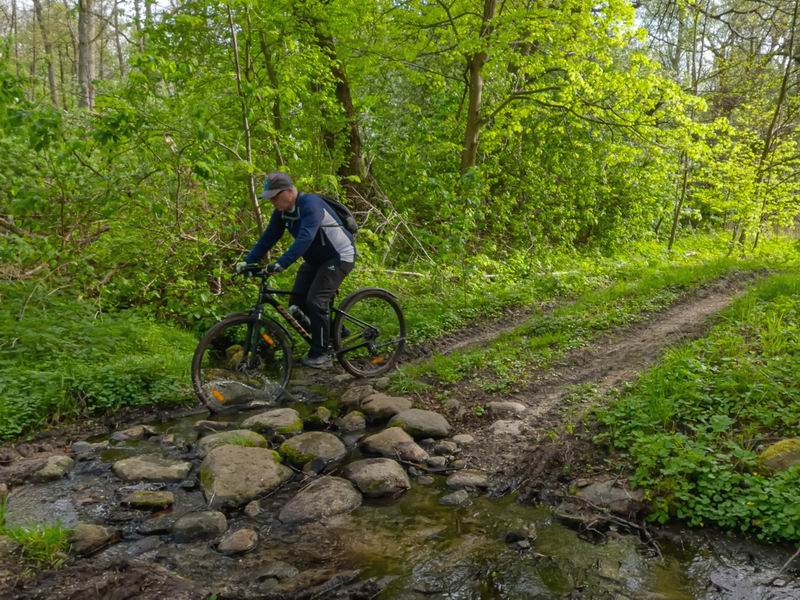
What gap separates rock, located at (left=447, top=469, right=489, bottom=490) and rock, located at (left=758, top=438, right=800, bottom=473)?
6.12 ft

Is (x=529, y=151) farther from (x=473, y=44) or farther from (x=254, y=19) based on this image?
(x=254, y=19)

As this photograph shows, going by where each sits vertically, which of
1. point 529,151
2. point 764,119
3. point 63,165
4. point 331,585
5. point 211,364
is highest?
point 764,119

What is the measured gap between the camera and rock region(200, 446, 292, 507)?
13.1 feet

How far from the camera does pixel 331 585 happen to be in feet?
9.96

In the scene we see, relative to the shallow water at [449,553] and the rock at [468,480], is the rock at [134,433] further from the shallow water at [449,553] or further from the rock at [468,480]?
the rock at [468,480]

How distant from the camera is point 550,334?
7.58 metres

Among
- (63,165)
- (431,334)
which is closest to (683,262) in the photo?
(431,334)

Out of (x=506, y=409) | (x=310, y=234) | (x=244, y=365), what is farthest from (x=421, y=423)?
(x=310, y=234)

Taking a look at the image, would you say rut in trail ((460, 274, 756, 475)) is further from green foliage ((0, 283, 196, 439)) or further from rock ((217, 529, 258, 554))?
green foliage ((0, 283, 196, 439))

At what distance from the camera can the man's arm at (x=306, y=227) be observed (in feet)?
18.4

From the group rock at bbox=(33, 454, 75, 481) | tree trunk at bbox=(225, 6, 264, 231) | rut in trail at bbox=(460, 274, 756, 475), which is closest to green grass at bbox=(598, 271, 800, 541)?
rut in trail at bbox=(460, 274, 756, 475)

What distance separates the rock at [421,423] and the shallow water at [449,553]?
953mm

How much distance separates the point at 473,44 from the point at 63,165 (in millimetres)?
7029

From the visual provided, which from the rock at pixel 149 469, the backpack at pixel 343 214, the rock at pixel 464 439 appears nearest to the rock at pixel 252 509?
the rock at pixel 149 469
